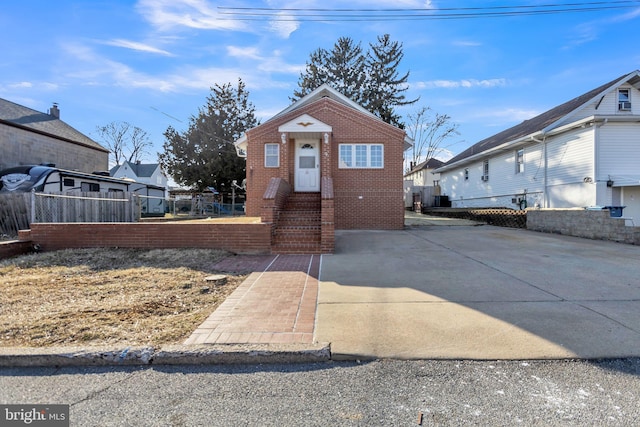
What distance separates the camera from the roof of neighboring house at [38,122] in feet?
68.0

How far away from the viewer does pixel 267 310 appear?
4141 mm

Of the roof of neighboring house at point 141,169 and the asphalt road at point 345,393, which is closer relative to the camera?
the asphalt road at point 345,393

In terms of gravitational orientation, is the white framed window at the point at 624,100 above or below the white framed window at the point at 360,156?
above

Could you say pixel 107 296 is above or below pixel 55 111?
below

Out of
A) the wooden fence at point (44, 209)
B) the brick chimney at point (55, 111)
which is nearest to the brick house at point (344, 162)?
the wooden fence at point (44, 209)

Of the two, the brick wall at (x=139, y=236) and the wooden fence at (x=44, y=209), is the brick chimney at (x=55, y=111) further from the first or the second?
the brick wall at (x=139, y=236)

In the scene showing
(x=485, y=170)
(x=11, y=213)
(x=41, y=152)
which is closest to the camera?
(x=11, y=213)

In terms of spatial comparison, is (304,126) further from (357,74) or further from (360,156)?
(357,74)

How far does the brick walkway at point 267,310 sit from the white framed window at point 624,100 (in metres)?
18.2

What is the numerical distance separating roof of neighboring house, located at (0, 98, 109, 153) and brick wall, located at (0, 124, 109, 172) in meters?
0.35

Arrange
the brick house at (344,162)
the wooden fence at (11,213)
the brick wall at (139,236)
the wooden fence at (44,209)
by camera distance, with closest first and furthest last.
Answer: the brick wall at (139,236) → the wooden fence at (44,209) → the wooden fence at (11,213) → the brick house at (344,162)

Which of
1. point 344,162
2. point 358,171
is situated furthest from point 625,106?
point 344,162

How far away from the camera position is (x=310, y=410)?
92.6 inches

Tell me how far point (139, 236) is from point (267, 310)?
17.9 feet
